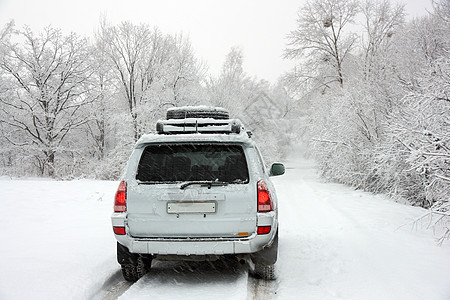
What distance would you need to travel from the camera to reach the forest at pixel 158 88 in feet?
47.1

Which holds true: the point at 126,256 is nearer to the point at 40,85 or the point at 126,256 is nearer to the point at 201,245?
the point at 201,245

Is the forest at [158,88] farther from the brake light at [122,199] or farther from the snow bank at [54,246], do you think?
the brake light at [122,199]

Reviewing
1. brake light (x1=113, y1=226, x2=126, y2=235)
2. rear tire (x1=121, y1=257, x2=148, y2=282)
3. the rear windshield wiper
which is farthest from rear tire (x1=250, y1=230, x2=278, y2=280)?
brake light (x1=113, y1=226, x2=126, y2=235)

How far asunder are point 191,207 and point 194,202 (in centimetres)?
6

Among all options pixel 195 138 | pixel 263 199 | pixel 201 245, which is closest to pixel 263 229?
pixel 263 199

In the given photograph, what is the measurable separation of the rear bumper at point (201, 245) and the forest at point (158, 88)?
404 inches

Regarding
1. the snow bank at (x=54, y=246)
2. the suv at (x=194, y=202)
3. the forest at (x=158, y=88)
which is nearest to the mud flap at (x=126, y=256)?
the suv at (x=194, y=202)

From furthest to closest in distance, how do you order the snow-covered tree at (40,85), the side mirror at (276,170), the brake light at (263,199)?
the snow-covered tree at (40,85), the side mirror at (276,170), the brake light at (263,199)

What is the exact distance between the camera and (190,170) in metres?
3.80

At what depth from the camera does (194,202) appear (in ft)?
11.8

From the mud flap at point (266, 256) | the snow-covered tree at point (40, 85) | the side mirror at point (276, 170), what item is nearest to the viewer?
the mud flap at point (266, 256)

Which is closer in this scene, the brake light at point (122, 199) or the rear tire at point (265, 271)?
the brake light at point (122, 199)

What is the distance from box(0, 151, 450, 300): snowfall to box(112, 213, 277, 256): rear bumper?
45cm

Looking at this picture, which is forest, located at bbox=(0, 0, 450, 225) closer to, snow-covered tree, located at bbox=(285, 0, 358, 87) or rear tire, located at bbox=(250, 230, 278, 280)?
snow-covered tree, located at bbox=(285, 0, 358, 87)
